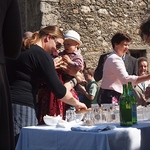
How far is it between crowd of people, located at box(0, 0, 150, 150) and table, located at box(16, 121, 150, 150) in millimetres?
192

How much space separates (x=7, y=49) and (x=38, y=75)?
1.19 meters

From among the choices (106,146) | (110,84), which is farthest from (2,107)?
(110,84)

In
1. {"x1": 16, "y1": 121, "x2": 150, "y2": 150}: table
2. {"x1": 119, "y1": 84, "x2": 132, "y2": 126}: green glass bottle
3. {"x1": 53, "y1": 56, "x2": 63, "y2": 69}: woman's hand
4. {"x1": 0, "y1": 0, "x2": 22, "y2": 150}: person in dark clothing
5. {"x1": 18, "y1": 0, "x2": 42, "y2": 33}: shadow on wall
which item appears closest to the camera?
{"x1": 0, "y1": 0, "x2": 22, "y2": 150}: person in dark clothing

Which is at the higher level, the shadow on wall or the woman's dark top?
the shadow on wall

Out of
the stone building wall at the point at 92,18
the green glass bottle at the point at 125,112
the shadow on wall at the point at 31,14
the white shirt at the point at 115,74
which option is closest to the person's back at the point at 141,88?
the white shirt at the point at 115,74

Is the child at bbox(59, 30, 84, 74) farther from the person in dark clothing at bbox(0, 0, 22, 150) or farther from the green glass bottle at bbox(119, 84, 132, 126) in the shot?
the person in dark clothing at bbox(0, 0, 22, 150)

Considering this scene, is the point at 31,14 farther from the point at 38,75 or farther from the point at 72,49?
the point at 38,75

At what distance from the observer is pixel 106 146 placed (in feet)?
8.04

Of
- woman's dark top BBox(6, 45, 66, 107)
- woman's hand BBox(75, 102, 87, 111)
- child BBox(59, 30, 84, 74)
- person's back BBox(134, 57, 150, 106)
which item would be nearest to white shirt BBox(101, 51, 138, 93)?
child BBox(59, 30, 84, 74)

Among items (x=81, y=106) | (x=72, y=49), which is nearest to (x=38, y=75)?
(x=81, y=106)

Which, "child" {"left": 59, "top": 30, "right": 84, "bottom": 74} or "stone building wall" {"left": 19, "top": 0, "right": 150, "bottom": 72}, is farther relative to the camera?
"stone building wall" {"left": 19, "top": 0, "right": 150, "bottom": 72}

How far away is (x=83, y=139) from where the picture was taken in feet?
8.45

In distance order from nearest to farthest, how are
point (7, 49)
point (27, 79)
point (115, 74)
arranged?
1. point (7, 49)
2. point (27, 79)
3. point (115, 74)

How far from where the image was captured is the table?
2.50 metres
